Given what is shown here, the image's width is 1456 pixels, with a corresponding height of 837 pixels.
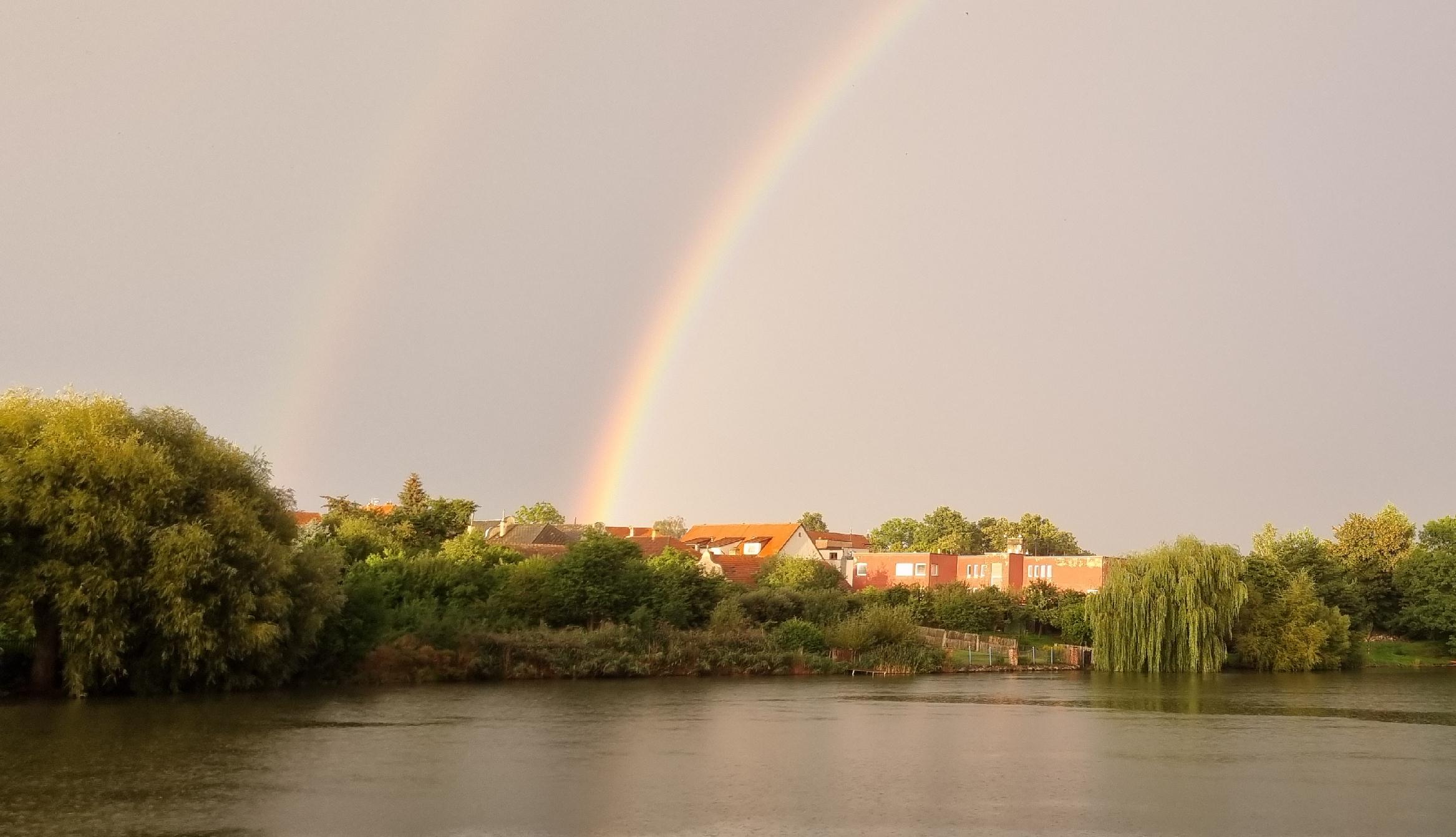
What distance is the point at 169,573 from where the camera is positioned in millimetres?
34344

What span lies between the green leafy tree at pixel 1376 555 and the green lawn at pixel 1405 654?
→ 1961 millimetres

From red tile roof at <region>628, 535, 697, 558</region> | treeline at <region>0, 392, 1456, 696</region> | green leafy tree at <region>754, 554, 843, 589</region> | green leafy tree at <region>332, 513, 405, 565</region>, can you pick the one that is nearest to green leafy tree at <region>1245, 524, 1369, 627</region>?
treeline at <region>0, 392, 1456, 696</region>

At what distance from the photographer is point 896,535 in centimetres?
16675

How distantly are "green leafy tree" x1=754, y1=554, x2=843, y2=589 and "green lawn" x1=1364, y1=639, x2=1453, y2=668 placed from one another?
31.4m

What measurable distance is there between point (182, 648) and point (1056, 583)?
198 ft

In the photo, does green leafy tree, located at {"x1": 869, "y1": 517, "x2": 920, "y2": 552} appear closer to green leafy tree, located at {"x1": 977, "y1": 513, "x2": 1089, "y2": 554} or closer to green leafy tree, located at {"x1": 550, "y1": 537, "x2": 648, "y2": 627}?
green leafy tree, located at {"x1": 977, "y1": 513, "x2": 1089, "y2": 554}

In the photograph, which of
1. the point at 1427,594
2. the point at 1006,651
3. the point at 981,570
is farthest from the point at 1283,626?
the point at 981,570

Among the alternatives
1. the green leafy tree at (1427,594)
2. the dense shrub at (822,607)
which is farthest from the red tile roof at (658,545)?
the green leafy tree at (1427,594)

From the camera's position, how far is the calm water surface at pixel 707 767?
723 inches

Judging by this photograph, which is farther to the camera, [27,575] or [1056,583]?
[1056,583]

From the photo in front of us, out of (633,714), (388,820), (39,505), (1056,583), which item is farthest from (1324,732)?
(1056,583)

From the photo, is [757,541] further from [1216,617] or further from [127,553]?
[127,553]

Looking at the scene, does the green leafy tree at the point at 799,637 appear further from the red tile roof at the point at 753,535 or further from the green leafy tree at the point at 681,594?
the red tile roof at the point at 753,535

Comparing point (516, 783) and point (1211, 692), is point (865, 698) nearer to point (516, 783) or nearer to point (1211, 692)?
point (1211, 692)
